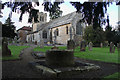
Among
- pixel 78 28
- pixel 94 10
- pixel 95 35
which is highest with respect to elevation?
pixel 78 28

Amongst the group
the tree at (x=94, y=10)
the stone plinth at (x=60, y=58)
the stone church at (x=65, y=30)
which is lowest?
the stone plinth at (x=60, y=58)

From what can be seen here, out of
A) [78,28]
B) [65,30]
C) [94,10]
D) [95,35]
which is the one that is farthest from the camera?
[65,30]

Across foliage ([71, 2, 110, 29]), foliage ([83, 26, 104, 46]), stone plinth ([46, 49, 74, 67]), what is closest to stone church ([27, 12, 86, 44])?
foliage ([83, 26, 104, 46])

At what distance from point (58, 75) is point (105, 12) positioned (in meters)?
2.86

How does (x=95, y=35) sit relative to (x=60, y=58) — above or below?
above

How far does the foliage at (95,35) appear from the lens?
26953mm

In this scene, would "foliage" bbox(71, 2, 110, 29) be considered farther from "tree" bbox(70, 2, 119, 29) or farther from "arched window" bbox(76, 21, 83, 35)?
"arched window" bbox(76, 21, 83, 35)

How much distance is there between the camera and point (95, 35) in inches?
1087

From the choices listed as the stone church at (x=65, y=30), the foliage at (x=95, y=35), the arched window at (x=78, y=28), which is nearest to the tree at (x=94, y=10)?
the stone church at (x=65, y=30)

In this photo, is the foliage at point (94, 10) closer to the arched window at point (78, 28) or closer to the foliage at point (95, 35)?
the foliage at point (95, 35)

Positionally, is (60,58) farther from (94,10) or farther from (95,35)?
(95,35)

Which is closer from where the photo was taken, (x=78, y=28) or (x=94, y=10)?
(x=94, y=10)

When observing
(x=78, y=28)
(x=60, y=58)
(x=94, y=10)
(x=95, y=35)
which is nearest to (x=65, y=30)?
(x=78, y=28)

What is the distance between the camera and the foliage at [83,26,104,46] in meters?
27.0
